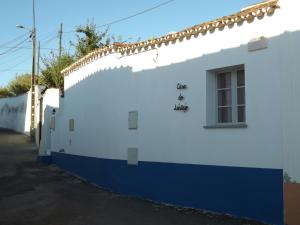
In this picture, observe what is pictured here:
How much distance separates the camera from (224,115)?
9.96m

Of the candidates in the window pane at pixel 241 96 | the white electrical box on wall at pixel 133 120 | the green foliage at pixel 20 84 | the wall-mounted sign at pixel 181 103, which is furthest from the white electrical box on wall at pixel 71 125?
the green foliage at pixel 20 84

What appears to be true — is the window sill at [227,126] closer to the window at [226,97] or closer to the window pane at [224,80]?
the window at [226,97]

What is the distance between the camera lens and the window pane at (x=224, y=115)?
387 inches

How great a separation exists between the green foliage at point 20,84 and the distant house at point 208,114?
32.4m

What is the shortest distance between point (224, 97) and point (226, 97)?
6 centimetres

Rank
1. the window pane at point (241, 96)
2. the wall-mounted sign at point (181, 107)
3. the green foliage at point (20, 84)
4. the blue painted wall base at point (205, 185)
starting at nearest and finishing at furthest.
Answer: the blue painted wall base at point (205, 185) < the window pane at point (241, 96) < the wall-mounted sign at point (181, 107) < the green foliage at point (20, 84)

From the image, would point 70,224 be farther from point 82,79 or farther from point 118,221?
point 82,79

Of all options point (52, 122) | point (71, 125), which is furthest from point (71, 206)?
point (52, 122)

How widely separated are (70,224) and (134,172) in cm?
307

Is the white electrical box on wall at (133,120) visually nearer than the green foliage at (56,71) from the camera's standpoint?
Yes

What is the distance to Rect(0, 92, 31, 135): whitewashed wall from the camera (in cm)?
3082

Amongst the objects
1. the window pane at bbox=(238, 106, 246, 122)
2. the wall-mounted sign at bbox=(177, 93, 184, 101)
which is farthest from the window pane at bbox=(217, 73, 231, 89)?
the wall-mounted sign at bbox=(177, 93, 184, 101)

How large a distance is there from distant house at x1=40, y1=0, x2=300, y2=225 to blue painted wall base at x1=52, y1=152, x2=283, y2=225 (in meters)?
0.02

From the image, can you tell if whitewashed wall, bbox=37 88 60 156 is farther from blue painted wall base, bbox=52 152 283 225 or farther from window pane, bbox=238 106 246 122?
window pane, bbox=238 106 246 122
